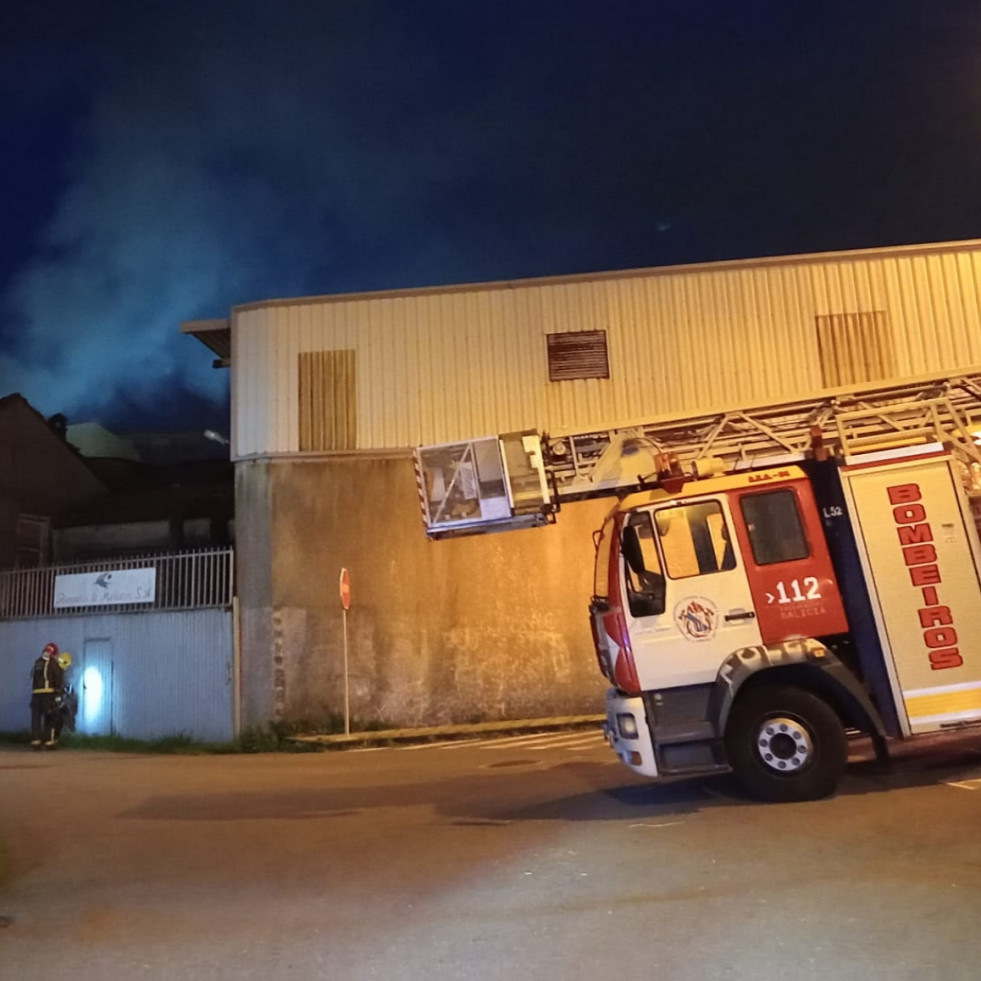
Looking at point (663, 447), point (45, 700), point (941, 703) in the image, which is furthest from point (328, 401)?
point (941, 703)

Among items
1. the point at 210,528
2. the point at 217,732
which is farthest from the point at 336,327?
the point at 210,528

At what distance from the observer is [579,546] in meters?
17.6

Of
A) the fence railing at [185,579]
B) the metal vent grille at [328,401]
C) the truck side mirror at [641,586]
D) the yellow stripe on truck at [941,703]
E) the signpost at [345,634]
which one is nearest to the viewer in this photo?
the yellow stripe on truck at [941,703]

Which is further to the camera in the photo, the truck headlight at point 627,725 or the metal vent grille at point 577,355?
the metal vent grille at point 577,355

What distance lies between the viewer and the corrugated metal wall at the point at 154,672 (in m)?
16.6

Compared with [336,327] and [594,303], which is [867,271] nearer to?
[594,303]

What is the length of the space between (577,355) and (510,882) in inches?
524

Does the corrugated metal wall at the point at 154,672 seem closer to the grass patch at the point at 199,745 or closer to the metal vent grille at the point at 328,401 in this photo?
the grass patch at the point at 199,745

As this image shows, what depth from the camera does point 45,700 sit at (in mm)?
16219

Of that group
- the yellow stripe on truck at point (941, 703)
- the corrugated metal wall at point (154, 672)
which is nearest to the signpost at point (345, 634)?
the corrugated metal wall at point (154, 672)

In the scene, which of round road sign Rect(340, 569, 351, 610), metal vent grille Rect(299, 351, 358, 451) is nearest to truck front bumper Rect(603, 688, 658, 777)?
round road sign Rect(340, 569, 351, 610)

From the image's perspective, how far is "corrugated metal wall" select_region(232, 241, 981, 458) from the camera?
17.9 metres

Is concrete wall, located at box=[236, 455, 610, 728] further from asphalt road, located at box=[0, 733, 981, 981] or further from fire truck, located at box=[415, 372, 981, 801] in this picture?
fire truck, located at box=[415, 372, 981, 801]

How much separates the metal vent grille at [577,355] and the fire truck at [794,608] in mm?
9685
